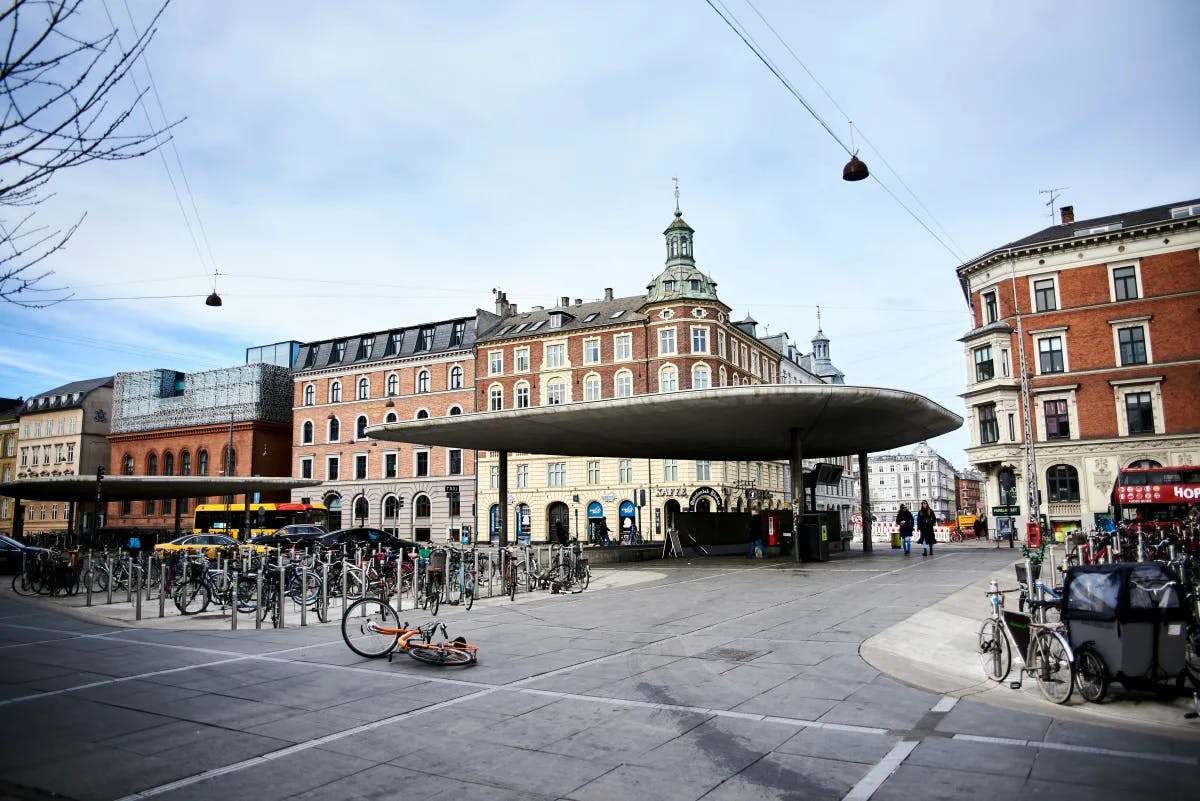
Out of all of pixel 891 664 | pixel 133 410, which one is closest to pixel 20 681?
pixel 891 664

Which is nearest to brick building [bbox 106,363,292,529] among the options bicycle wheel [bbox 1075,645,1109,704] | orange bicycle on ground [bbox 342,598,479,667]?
orange bicycle on ground [bbox 342,598,479,667]

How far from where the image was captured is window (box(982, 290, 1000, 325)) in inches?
1817

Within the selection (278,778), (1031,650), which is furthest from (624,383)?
(278,778)

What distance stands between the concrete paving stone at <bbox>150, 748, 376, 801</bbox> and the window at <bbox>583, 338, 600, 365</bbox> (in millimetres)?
48572

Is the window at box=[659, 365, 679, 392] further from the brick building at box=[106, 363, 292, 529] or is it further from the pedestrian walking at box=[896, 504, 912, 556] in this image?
the brick building at box=[106, 363, 292, 529]

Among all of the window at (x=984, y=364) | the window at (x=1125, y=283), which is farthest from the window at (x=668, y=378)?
the window at (x=1125, y=283)

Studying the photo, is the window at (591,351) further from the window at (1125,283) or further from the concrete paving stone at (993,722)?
the concrete paving stone at (993,722)

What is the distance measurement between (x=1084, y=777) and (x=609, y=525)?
4776 centimetres

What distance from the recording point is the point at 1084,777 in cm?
492

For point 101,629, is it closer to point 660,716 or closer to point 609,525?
point 660,716

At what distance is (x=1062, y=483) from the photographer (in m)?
42.5

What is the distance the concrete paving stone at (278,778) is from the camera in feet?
16.2

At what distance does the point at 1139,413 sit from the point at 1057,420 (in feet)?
12.5

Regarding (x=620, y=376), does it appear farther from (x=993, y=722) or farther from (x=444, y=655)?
(x=993, y=722)
